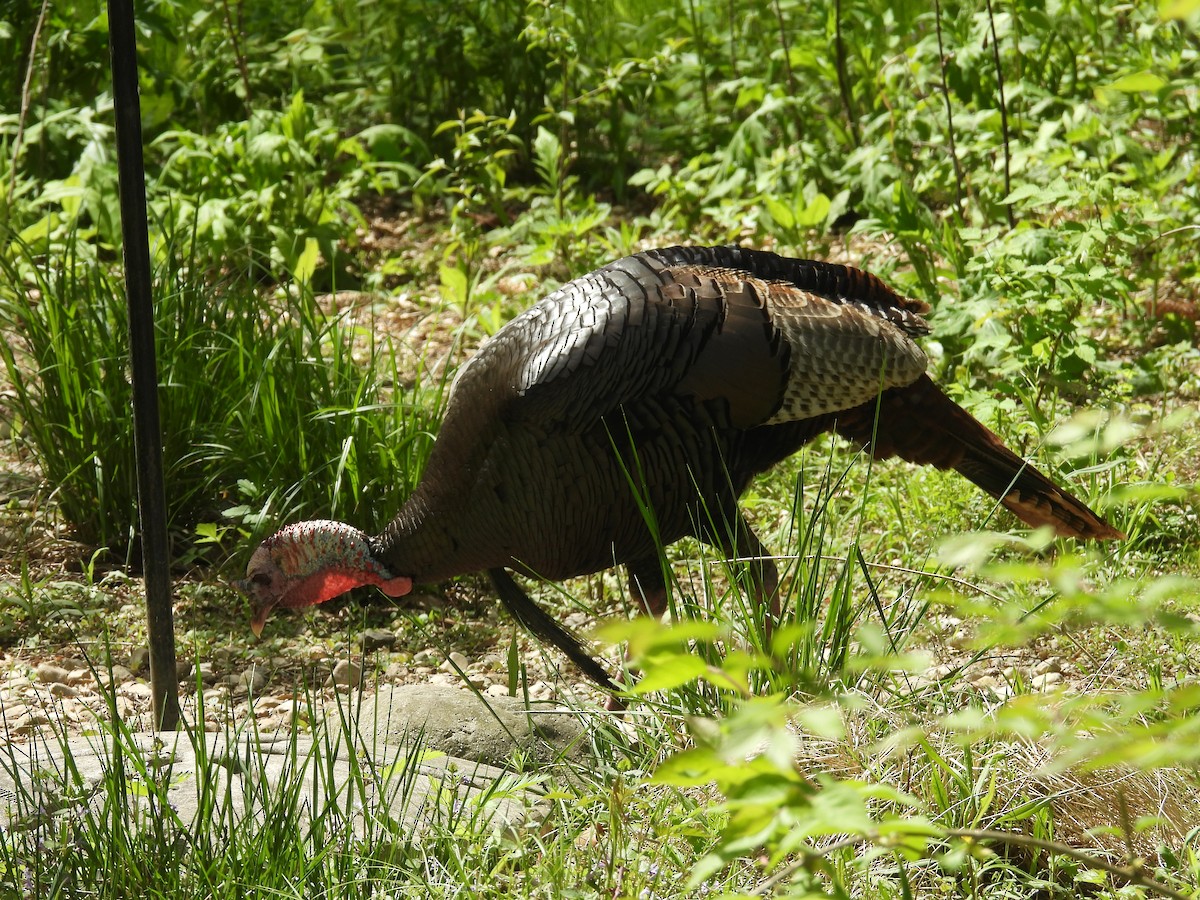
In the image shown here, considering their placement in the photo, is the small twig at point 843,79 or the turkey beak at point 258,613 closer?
the turkey beak at point 258,613

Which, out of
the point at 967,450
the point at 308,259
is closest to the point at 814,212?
the point at 308,259

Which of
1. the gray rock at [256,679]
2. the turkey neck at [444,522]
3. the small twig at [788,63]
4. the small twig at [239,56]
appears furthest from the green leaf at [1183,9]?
the small twig at [239,56]

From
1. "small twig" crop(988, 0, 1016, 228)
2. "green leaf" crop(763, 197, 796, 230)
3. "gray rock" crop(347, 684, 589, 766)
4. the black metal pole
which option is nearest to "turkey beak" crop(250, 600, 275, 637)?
"gray rock" crop(347, 684, 589, 766)

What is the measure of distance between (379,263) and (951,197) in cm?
272

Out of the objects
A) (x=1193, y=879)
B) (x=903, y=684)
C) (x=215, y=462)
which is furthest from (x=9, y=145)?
(x=1193, y=879)

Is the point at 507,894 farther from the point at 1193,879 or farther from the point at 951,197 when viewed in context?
the point at 951,197

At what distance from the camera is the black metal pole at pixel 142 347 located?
2410 mm

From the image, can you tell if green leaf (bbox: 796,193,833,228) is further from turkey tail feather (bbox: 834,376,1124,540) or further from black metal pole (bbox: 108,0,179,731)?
black metal pole (bbox: 108,0,179,731)

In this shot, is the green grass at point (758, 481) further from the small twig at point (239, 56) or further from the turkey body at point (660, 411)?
the turkey body at point (660, 411)

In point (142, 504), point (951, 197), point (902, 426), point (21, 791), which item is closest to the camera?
point (21, 791)

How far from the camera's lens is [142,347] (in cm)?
251

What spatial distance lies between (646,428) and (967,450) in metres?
0.93

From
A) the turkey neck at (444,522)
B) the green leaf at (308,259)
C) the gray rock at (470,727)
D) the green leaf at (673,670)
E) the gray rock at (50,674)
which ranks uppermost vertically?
the green leaf at (673,670)

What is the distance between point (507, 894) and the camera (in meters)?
2.22
